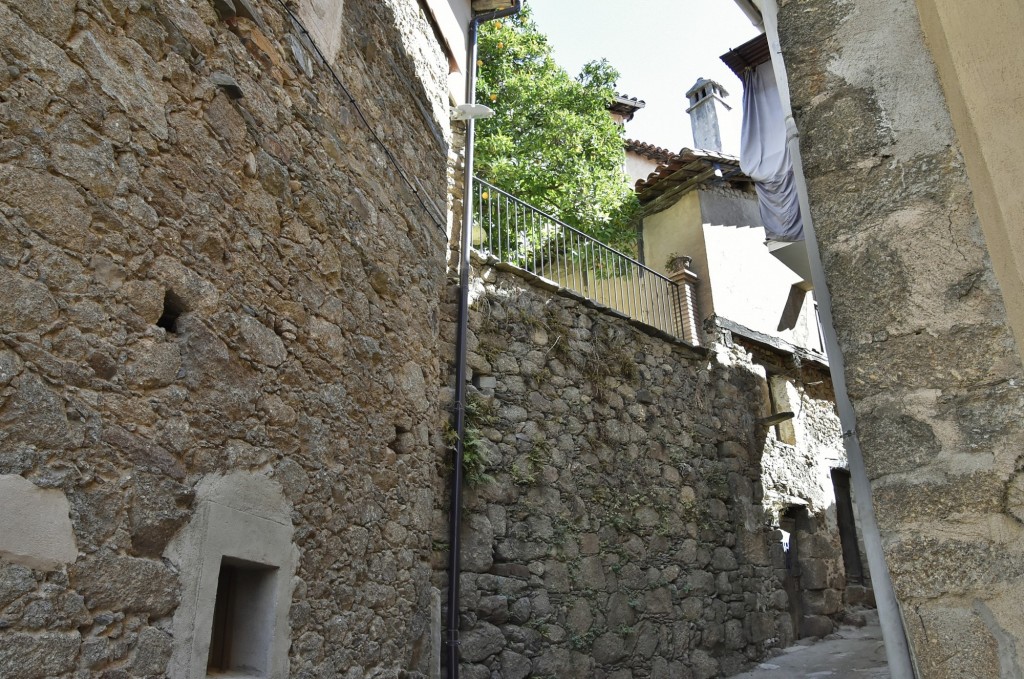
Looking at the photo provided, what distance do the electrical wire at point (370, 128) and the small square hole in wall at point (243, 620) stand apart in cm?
234

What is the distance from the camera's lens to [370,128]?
14.5ft

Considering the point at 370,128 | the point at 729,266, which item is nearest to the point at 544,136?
the point at 729,266

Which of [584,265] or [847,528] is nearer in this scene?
[584,265]

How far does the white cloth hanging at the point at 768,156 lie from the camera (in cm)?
718

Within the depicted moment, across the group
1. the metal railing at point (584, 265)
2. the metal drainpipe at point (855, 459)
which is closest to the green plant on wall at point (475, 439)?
the metal railing at point (584, 265)

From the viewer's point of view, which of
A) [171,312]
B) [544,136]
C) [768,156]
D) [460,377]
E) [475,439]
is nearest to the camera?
[171,312]

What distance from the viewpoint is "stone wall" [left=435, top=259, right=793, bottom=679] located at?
5.80m

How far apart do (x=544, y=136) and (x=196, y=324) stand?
286 inches

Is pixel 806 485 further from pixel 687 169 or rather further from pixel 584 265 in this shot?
pixel 687 169

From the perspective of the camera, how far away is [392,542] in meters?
4.03

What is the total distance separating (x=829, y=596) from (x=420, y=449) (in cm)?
621

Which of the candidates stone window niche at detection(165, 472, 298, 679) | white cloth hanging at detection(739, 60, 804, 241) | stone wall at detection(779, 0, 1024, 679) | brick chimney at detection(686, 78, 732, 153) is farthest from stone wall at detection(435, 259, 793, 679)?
brick chimney at detection(686, 78, 732, 153)

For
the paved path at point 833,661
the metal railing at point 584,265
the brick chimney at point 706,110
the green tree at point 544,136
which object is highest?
the brick chimney at point 706,110

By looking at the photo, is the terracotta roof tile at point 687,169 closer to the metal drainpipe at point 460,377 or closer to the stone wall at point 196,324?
the metal drainpipe at point 460,377
